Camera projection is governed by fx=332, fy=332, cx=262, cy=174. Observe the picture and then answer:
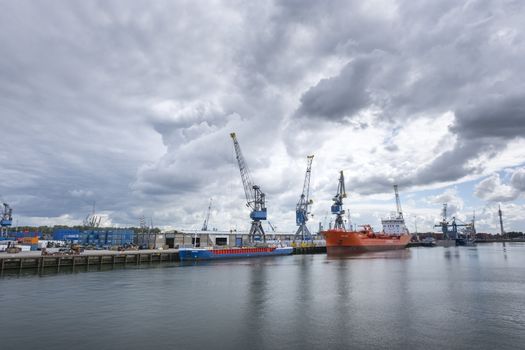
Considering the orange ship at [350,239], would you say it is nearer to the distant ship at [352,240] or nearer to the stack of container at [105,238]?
the distant ship at [352,240]

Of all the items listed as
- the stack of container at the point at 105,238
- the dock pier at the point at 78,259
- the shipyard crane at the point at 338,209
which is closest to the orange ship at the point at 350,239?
the shipyard crane at the point at 338,209

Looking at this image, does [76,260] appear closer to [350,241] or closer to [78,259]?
[78,259]

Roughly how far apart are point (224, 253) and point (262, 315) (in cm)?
7533

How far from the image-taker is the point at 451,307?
32562mm

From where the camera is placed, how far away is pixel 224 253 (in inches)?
4067

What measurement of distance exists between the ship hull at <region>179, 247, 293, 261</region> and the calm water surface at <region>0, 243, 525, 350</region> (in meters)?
47.9

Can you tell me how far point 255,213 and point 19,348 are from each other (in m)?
105

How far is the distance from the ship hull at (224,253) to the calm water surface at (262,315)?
47.9 m

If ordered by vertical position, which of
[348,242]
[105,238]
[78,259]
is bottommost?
[78,259]

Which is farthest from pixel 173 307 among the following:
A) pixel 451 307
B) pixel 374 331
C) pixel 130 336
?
pixel 451 307

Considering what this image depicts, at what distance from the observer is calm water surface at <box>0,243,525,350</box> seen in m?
22.7

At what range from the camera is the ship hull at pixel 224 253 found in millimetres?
96312

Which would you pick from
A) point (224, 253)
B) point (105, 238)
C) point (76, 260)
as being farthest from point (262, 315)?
point (105, 238)

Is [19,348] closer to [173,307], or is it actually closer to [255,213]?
[173,307]
